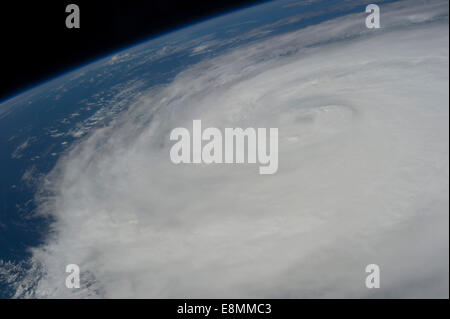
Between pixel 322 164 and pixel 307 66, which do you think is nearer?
pixel 322 164

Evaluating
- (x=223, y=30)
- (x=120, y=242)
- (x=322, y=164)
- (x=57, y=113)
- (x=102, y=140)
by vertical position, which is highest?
(x=223, y=30)

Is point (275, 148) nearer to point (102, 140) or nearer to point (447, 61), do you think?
point (447, 61)

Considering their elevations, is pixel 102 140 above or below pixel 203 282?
above

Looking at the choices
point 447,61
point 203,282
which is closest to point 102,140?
point 203,282

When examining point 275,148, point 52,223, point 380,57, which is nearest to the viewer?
point 52,223

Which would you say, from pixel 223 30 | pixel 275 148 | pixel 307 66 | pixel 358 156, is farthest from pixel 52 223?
pixel 223 30

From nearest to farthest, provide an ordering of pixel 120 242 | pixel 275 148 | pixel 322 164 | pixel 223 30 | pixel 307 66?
1. pixel 120 242
2. pixel 322 164
3. pixel 275 148
4. pixel 307 66
5. pixel 223 30
